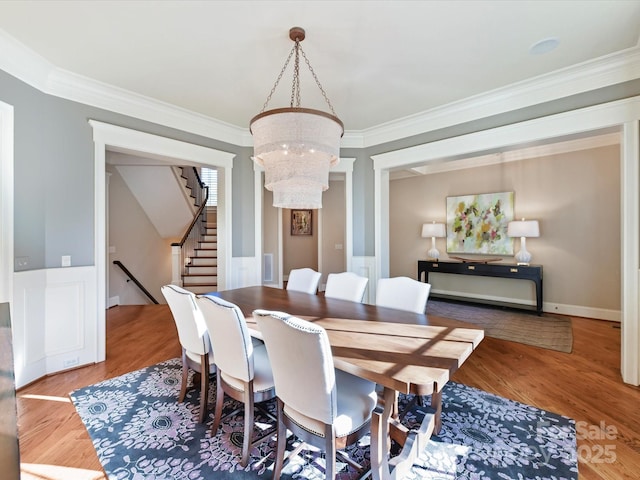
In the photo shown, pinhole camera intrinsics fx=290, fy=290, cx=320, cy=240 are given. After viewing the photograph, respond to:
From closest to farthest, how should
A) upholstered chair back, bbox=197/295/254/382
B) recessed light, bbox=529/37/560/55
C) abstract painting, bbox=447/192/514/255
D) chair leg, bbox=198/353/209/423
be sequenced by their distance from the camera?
upholstered chair back, bbox=197/295/254/382 < chair leg, bbox=198/353/209/423 < recessed light, bbox=529/37/560/55 < abstract painting, bbox=447/192/514/255

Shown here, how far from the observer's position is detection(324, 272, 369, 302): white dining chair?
262 centimetres

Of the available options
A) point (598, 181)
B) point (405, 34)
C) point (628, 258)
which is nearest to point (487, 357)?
point (628, 258)

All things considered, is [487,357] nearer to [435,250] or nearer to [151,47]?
[435,250]

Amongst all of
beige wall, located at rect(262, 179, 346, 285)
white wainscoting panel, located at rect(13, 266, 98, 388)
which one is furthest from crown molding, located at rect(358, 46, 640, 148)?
white wainscoting panel, located at rect(13, 266, 98, 388)

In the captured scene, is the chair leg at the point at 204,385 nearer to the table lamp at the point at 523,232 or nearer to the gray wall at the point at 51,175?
the gray wall at the point at 51,175

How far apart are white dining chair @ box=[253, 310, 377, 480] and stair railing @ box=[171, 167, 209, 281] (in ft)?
16.8

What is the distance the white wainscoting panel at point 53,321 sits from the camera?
2.45 m

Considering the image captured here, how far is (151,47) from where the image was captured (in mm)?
2322

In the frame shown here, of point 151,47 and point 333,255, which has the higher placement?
point 151,47

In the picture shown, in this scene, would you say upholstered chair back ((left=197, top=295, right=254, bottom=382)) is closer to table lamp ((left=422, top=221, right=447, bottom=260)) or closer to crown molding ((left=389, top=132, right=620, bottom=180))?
crown molding ((left=389, top=132, right=620, bottom=180))

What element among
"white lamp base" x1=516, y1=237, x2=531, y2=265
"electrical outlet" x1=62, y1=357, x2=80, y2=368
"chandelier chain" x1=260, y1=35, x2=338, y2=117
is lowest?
"electrical outlet" x1=62, y1=357, x2=80, y2=368

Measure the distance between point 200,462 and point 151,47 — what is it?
2.96 meters

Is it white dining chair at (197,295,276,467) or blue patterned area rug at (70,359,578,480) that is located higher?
white dining chair at (197,295,276,467)

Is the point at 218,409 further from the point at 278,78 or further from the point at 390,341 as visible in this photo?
the point at 278,78
